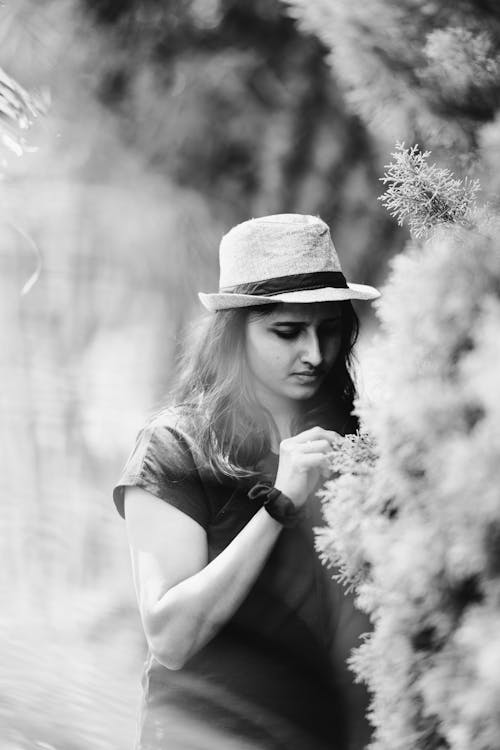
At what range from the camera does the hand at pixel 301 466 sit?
3.75 feet

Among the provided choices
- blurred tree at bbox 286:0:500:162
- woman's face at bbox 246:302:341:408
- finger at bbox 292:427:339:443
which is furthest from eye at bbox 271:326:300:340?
blurred tree at bbox 286:0:500:162

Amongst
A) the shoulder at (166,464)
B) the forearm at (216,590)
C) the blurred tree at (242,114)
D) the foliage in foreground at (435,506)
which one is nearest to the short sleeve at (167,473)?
the shoulder at (166,464)

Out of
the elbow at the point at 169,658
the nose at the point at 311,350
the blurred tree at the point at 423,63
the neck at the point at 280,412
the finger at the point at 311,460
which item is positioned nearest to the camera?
the blurred tree at the point at 423,63

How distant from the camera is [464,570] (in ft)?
2.13

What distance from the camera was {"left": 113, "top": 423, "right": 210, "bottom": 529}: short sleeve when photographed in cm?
129

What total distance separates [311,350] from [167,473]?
0.33 metres

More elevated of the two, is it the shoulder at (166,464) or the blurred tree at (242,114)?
the blurred tree at (242,114)

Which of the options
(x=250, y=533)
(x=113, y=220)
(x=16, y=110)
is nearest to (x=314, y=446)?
(x=250, y=533)

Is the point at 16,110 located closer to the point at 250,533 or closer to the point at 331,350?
the point at 331,350

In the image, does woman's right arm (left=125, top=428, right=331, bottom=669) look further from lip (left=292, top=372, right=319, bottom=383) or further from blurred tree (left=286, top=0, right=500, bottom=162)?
blurred tree (left=286, top=0, right=500, bottom=162)

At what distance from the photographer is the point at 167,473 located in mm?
1312

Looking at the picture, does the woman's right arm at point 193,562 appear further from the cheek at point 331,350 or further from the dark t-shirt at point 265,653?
the cheek at point 331,350

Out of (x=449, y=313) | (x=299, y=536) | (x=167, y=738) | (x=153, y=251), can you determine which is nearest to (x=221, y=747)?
(x=167, y=738)

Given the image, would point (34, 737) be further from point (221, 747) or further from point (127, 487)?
point (127, 487)
